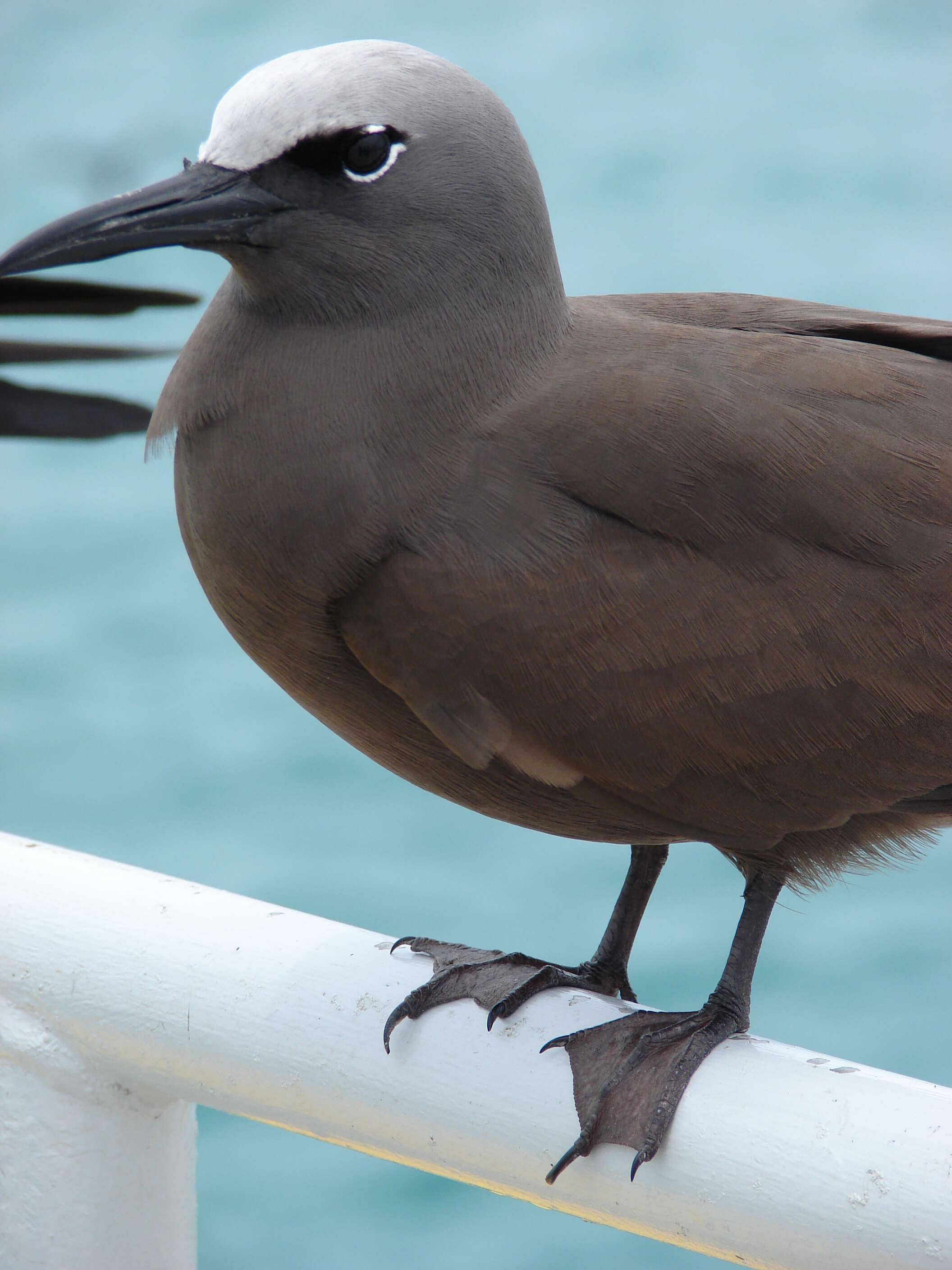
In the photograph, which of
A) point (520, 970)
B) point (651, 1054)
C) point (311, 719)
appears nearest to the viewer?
point (651, 1054)

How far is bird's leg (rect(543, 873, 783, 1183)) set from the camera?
82cm

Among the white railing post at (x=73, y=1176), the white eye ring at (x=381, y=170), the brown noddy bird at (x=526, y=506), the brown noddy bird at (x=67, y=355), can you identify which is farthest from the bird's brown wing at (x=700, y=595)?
the brown noddy bird at (x=67, y=355)

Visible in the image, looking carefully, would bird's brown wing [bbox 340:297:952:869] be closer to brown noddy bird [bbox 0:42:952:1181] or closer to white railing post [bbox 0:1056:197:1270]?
brown noddy bird [bbox 0:42:952:1181]

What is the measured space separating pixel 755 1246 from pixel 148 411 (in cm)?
95

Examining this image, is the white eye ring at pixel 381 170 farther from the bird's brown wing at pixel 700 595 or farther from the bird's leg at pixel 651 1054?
the bird's leg at pixel 651 1054

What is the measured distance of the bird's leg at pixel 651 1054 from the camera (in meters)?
0.82

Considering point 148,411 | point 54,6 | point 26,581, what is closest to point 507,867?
point 26,581

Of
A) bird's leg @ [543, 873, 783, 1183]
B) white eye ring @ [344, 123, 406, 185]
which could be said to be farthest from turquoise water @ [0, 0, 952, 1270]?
white eye ring @ [344, 123, 406, 185]

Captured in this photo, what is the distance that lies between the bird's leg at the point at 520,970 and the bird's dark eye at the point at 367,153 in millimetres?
475

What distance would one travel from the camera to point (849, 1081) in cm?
77

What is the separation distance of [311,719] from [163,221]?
10.1 ft

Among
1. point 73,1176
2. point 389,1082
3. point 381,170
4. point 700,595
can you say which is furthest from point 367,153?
point 73,1176

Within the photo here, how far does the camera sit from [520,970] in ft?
3.43

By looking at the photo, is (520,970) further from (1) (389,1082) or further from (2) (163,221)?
(2) (163,221)
